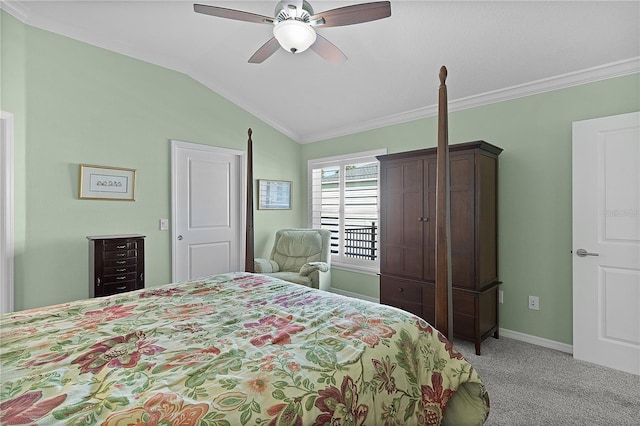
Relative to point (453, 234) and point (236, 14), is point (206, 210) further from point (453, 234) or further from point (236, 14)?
point (453, 234)

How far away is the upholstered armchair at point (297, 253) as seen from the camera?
3.97m

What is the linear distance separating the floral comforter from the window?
262 cm

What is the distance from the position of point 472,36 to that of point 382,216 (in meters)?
1.86

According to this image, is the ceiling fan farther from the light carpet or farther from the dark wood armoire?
the light carpet

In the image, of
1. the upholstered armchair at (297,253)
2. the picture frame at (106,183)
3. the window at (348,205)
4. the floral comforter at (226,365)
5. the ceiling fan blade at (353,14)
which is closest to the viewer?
the floral comforter at (226,365)

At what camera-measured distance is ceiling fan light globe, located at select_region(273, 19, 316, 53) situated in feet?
6.22

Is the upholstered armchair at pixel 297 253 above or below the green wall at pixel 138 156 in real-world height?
below

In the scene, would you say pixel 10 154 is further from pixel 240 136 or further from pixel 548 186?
pixel 548 186

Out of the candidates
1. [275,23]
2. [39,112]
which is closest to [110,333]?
[275,23]

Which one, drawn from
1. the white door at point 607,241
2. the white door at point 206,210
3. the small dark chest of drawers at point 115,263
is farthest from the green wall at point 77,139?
the white door at point 607,241

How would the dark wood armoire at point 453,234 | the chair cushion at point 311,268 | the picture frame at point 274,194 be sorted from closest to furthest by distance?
the dark wood armoire at point 453,234 < the chair cushion at point 311,268 < the picture frame at point 274,194

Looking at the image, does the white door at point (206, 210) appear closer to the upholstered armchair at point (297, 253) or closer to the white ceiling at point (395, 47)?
the upholstered armchair at point (297, 253)

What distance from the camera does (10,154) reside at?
8.61 feet

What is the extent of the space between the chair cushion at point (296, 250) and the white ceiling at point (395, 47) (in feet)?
5.70
